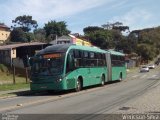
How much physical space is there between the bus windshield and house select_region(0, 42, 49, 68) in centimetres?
4022

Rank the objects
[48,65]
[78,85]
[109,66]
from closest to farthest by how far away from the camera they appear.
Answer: [48,65]
[78,85]
[109,66]

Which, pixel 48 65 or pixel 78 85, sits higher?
pixel 48 65

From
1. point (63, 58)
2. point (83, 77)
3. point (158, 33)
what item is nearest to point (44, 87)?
point (63, 58)

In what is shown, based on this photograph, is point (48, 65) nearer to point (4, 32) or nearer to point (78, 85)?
point (78, 85)

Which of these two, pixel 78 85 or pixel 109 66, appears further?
pixel 109 66

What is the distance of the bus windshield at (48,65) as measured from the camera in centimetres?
2550

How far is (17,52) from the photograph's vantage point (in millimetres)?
72188

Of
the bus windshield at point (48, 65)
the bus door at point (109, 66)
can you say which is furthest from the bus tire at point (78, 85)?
the bus door at point (109, 66)

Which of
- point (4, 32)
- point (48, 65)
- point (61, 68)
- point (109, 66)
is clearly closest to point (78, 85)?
point (61, 68)

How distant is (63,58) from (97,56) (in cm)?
798

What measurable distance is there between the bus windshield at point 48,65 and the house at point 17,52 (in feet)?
132

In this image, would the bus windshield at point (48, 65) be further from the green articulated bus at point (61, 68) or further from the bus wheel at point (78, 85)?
the bus wheel at point (78, 85)

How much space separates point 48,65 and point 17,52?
155 feet

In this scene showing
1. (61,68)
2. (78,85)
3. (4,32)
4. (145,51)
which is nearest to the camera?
(61,68)
